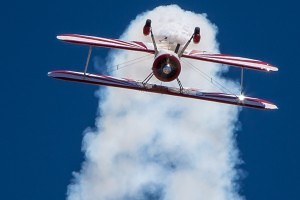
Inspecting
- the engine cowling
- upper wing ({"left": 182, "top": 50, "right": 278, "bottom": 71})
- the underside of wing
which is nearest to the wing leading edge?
upper wing ({"left": 182, "top": 50, "right": 278, "bottom": 71})

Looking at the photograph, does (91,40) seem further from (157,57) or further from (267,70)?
(267,70)

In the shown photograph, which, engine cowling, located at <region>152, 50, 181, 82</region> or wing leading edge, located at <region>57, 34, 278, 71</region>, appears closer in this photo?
engine cowling, located at <region>152, 50, 181, 82</region>

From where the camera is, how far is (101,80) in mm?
95250

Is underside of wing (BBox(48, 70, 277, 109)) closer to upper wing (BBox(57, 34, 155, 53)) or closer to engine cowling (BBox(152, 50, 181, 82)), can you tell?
engine cowling (BBox(152, 50, 181, 82))

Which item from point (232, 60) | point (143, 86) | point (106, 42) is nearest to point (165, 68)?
point (143, 86)

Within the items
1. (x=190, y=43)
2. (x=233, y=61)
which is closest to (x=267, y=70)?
(x=233, y=61)

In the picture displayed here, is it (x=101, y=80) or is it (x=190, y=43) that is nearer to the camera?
(x=101, y=80)

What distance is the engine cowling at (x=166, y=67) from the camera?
93250 millimetres

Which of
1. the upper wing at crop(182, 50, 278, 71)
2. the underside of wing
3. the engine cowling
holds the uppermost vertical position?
the upper wing at crop(182, 50, 278, 71)

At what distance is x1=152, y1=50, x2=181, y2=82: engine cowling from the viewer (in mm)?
93250

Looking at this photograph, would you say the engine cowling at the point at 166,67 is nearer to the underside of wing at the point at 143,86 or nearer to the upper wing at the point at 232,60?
the underside of wing at the point at 143,86

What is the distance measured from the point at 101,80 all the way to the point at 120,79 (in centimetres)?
168

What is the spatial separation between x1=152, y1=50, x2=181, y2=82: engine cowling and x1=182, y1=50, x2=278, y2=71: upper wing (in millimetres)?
3923

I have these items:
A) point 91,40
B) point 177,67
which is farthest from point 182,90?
point 91,40
